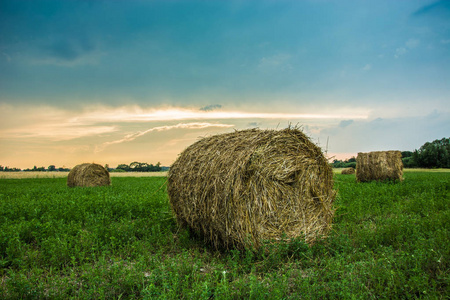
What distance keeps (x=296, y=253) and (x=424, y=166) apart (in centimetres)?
6511

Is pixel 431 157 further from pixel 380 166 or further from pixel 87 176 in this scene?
pixel 87 176

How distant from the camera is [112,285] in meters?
4.26

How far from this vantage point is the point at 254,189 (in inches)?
231

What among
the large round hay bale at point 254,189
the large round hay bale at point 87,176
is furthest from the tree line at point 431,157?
the large round hay bale at point 254,189

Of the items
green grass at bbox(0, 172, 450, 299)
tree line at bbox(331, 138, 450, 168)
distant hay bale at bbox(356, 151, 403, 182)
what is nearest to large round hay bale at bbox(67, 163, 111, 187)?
green grass at bbox(0, 172, 450, 299)

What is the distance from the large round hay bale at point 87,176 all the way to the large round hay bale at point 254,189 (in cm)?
1386

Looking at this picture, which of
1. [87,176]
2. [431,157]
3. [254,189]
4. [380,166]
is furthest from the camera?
[431,157]

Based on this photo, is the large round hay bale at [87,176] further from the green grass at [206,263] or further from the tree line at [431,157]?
the tree line at [431,157]

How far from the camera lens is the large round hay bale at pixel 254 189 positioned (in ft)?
18.7

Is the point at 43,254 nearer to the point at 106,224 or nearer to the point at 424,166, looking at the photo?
the point at 106,224

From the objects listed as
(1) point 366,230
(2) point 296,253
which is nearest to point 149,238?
(2) point 296,253

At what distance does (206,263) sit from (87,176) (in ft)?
52.2

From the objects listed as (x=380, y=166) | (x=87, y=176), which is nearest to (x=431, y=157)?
(x=380, y=166)

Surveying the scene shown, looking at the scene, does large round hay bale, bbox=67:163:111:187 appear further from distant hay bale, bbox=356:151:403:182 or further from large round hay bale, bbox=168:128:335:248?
distant hay bale, bbox=356:151:403:182
